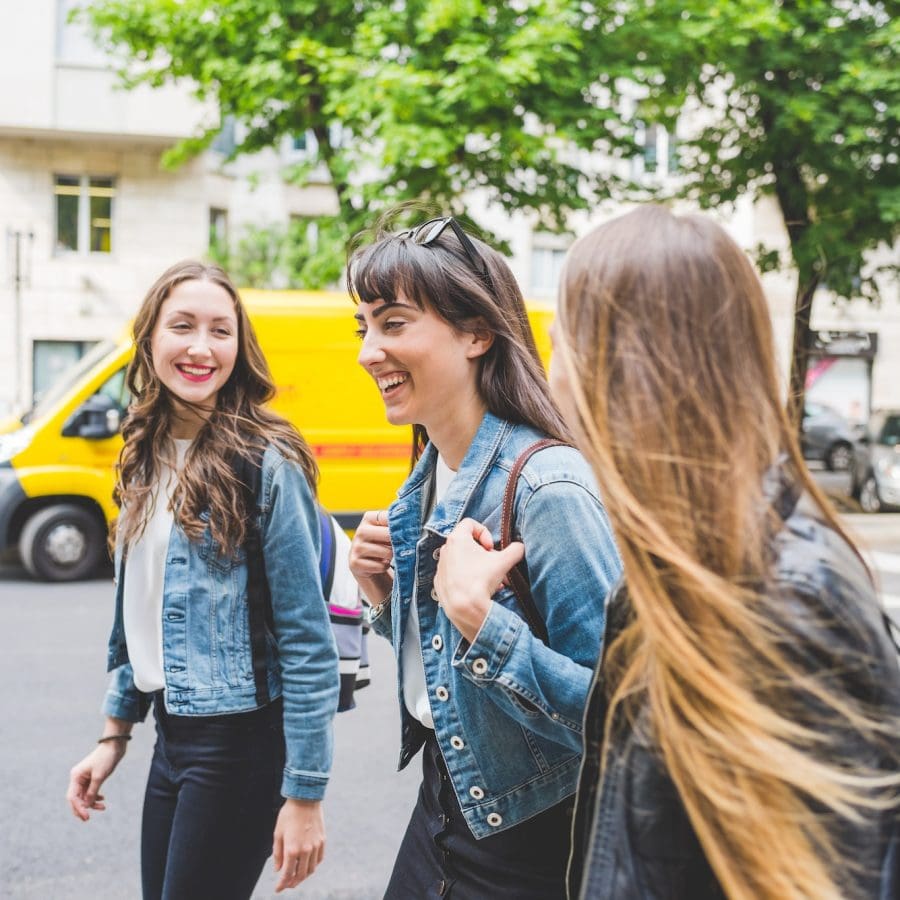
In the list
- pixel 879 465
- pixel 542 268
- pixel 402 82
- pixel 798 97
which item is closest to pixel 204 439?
pixel 402 82

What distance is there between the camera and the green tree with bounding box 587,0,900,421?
11.3m

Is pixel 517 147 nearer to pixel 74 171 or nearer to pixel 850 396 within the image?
pixel 74 171

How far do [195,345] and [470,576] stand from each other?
113cm

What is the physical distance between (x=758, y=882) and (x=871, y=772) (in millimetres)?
160

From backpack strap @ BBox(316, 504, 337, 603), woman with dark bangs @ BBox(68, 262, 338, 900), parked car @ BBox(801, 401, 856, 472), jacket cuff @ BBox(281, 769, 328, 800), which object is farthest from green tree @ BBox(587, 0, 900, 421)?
jacket cuff @ BBox(281, 769, 328, 800)

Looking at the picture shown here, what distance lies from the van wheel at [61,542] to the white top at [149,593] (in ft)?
25.0

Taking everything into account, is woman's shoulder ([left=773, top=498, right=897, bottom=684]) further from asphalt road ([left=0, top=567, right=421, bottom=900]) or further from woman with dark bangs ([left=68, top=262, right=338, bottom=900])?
asphalt road ([left=0, top=567, right=421, bottom=900])

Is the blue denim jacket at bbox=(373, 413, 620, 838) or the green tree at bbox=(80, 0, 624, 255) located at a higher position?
the green tree at bbox=(80, 0, 624, 255)

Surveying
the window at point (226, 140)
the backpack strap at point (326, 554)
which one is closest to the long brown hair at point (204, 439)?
the backpack strap at point (326, 554)

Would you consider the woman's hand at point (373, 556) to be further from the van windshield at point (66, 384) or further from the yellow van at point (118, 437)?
the van windshield at point (66, 384)

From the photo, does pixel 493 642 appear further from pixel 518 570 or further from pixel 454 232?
pixel 454 232

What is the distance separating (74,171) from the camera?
2177cm

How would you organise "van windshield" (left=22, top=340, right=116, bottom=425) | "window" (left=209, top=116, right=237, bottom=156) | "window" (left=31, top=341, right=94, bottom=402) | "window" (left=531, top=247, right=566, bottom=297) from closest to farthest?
1. "van windshield" (left=22, top=340, right=116, bottom=425)
2. "window" (left=31, top=341, right=94, bottom=402)
3. "window" (left=209, top=116, right=237, bottom=156)
4. "window" (left=531, top=247, right=566, bottom=297)

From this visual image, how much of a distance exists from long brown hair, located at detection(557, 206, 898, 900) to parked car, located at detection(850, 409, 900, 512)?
15648mm
